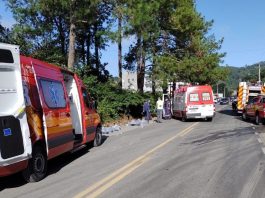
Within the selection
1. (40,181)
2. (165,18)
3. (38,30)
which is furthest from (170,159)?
(165,18)

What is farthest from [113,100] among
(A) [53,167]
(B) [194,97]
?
(A) [53,167]

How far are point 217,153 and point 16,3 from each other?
2627 cm

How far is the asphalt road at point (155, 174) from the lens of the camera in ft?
27.7

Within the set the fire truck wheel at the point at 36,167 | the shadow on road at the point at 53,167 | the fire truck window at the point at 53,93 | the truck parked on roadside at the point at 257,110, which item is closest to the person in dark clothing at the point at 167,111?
the truck parked on roadside at the point at 257,110

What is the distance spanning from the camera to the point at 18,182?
9.85 meters

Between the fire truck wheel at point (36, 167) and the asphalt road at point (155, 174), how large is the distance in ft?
0.60

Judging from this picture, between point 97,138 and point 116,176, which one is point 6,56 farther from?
point 97,138

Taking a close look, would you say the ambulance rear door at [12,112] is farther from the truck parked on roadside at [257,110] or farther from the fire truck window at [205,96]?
the fire truck window at [205,96]

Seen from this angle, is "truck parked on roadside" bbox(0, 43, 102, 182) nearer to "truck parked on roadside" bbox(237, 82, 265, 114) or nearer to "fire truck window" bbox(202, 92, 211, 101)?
"fire truck window" bbox(202, 92, 211, 101)

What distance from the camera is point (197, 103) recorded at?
32.4 m

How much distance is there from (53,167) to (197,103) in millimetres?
21577

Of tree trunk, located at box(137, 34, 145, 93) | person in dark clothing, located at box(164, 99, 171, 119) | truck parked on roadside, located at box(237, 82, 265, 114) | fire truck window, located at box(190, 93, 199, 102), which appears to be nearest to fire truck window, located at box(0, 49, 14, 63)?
fire truck window, located at box(190, 93, 199, 102)

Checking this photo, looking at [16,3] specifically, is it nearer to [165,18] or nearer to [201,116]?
[165,18]

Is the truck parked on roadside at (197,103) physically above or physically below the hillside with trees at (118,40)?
below
